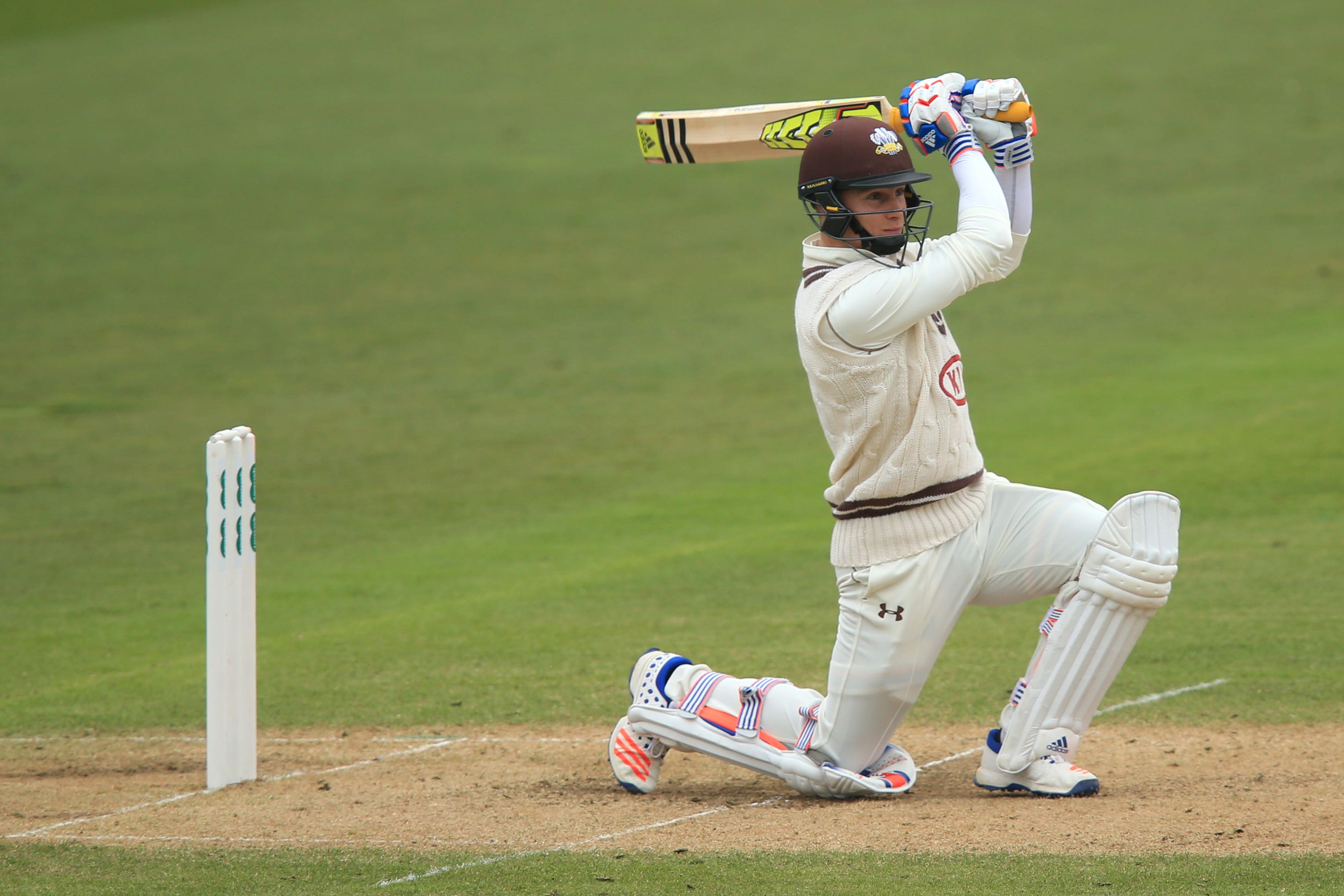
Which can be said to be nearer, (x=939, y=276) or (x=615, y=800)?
(x=939, y=276)

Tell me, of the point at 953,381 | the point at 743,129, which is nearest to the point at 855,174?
the point at 953,381

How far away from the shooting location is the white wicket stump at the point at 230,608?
5688 millimetres

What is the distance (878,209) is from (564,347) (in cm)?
1088

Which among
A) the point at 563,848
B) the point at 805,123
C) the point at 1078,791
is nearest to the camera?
the point at 563,848

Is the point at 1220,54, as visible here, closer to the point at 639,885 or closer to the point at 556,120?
the point at 556,120

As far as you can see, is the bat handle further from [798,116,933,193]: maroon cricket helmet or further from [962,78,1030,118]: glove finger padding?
[798,116,933,193]: maroon cricket helmet

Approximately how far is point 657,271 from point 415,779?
13.1m

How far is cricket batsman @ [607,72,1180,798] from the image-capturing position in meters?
5.11

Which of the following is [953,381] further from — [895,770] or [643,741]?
[643,741]

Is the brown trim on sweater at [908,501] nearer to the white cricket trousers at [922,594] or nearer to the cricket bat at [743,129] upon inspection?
the white cricket trousers at [922,594]

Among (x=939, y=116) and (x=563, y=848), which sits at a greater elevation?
(x=939, y=116)

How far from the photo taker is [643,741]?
18.5 feet

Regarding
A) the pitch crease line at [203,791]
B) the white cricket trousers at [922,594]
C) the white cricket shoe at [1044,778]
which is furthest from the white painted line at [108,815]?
the white cricket shoe at [1044,778]

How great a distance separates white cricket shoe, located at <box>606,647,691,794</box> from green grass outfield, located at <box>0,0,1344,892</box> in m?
1.05
